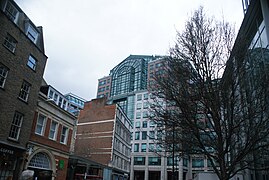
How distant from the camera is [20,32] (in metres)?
16.8

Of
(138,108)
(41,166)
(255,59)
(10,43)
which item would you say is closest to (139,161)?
(138,108)

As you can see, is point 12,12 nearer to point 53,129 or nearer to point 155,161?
Answer: point 53,129

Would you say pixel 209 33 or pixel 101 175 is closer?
pixel 209 33

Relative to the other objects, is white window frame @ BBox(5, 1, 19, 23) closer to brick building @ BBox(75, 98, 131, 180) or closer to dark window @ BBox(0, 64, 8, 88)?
dark window @ BBox(0, 64, 8, 88)

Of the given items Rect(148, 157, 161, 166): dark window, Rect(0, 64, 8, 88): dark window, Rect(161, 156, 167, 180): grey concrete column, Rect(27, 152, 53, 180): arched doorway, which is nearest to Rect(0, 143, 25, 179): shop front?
Rect(27, 152, 53, 180): arched doorway

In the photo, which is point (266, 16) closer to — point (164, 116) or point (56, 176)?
point (164, 116)

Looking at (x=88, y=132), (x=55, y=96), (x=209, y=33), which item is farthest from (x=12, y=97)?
(x=88, y=132)

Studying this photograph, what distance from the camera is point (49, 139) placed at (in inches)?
796

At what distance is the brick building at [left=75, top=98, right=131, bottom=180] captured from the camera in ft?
124

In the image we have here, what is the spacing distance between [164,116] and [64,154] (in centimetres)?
1516

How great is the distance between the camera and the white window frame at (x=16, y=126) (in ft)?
52.7

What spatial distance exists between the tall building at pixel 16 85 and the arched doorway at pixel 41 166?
178cm

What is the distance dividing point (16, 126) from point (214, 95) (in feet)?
45.4

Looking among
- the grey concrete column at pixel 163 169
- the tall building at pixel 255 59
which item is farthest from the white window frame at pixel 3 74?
the grey concrete column at pixel 163 169
